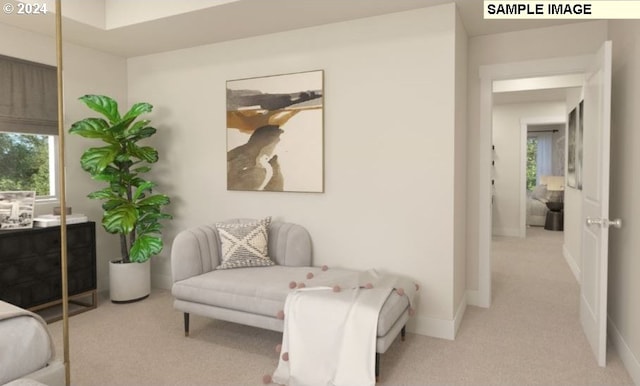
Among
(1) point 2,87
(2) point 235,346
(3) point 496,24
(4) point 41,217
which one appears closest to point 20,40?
(1) point 2,87

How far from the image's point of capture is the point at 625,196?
2.71 meters

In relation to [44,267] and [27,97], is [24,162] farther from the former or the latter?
[44,267]

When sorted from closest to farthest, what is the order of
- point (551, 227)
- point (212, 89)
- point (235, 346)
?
point (235, 346), point (212, 89), point (551, 227)

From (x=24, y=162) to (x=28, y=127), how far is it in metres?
0.34

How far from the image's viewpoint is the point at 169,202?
4137mm

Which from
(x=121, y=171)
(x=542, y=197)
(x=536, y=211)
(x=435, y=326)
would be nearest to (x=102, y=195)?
(x=121, y=171)

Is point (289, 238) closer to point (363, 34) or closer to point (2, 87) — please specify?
point (363, 34)

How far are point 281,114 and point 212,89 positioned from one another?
0.85 meters

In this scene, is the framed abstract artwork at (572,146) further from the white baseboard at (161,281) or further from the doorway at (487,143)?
the white baseboard at (161,281)

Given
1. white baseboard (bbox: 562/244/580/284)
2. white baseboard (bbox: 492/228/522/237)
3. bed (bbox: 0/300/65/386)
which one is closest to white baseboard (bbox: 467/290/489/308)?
white baseboard (bbox: 562/244/580/284)

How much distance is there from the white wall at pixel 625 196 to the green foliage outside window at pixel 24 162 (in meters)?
4.70

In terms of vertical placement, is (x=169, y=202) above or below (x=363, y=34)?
below

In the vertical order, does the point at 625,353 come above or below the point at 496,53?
below

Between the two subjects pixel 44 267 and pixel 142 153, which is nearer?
pixel 44 267
